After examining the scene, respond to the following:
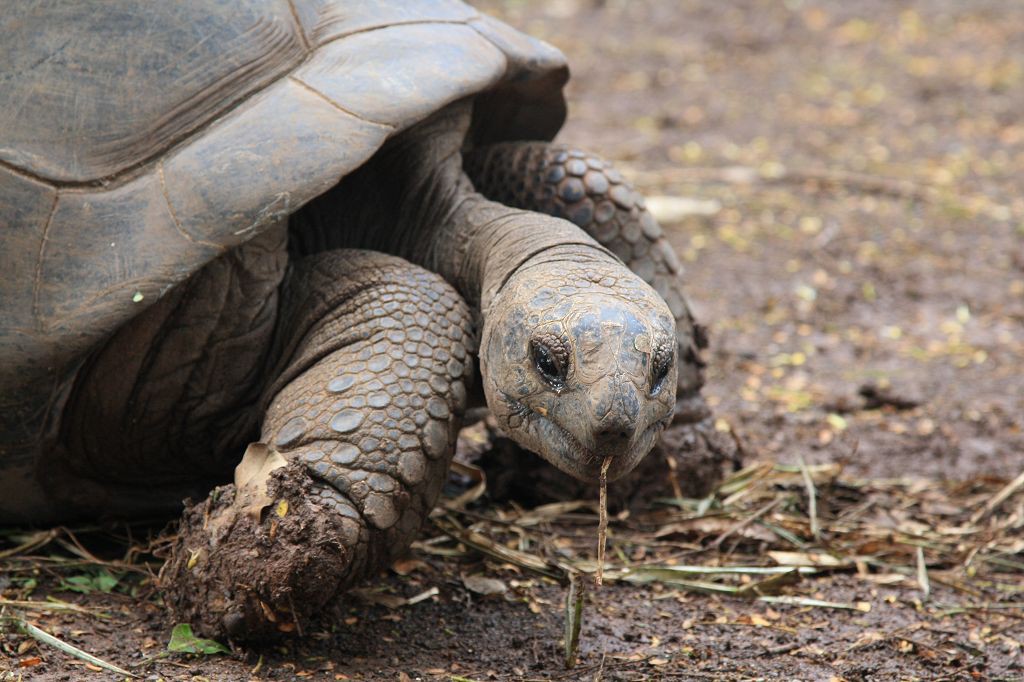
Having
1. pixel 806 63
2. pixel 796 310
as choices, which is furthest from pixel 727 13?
pixel 796 310

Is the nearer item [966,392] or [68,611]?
[68,611]

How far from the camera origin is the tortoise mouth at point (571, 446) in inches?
101

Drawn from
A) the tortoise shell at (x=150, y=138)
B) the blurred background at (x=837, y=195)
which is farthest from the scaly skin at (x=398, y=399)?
the blurred background at (x=837, y=195)

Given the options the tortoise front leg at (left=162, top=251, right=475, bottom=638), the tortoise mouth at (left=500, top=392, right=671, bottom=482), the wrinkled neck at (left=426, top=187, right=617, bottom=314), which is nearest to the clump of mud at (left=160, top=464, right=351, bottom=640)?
the tortoise front leg at (left=162, top=251, right=475, bottom=638)

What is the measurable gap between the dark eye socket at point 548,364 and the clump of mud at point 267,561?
53cm

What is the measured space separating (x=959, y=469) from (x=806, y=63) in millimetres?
6359

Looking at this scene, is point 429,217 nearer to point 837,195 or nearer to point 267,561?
point 267,561

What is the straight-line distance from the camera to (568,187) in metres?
3.57

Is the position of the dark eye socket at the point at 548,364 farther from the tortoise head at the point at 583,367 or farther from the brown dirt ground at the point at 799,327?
the brown dirt ground at the point at 799,327

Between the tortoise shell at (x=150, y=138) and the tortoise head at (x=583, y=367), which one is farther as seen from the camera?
the tortoise shell at (x=150, y=138)

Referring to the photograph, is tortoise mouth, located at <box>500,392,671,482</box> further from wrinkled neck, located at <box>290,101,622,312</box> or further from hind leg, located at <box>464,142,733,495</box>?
hind leg, located at <box>464,142,733,495</box>

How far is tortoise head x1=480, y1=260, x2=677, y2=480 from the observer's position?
2.50 metres

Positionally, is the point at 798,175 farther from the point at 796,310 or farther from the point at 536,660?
the point at 536,660

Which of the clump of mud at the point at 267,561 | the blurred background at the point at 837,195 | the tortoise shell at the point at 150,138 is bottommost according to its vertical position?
the blurred background at the point at 837,195
